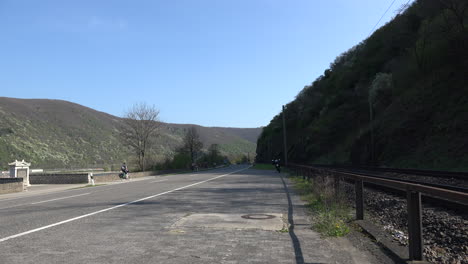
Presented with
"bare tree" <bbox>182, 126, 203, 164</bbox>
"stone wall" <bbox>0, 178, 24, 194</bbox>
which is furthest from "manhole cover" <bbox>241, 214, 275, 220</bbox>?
"bare tree" <bbox>182, 126, 203, 164</bbox>

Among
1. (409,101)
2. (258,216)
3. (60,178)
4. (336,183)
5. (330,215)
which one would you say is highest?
(409,101)

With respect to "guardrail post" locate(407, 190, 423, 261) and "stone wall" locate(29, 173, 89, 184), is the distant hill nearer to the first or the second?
"stone wall" locate(29, 173, 89, 184)

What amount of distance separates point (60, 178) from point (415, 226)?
31393 millimetres

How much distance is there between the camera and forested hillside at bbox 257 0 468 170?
30469 millimetres

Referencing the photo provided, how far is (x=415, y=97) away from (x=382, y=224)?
33.0m

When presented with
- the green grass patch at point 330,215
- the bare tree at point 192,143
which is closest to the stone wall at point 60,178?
the green grass patch at point 330,215

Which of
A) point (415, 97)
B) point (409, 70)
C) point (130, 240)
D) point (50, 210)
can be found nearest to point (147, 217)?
point (130, 240)

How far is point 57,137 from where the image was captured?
310ft

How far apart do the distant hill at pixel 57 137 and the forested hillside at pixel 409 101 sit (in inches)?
1219

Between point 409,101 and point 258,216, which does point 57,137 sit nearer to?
point 409,101

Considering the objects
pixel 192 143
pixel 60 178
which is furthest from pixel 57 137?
pixel 60 178

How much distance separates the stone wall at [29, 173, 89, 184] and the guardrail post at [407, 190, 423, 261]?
1138 inches

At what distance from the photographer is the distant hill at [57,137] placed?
76062 millimetres

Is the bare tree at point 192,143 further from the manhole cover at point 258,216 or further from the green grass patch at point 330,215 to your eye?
the manhole cover at point 258,216
